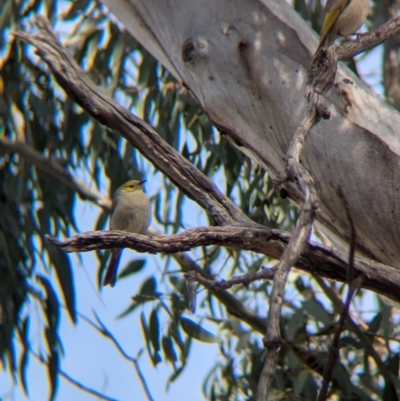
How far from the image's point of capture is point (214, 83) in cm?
278

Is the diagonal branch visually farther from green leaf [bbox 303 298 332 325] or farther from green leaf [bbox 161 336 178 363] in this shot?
green leaf [bbox 161 336 178 363]

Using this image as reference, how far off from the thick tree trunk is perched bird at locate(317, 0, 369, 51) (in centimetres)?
40

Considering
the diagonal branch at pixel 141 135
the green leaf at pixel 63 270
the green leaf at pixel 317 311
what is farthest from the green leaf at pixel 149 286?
the diagonal branch at pixel 141 135

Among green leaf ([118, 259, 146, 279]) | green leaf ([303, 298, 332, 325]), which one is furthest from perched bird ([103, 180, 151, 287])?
green leaf ([303, 298, 332, 325])

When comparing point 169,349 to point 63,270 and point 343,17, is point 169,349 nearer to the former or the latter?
point 63,270

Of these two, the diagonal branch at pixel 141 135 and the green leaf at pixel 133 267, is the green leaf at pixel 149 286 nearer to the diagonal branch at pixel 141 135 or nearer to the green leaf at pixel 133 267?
the green leaf at pixel 133 267

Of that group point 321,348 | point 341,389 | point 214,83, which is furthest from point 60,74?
point 321,348

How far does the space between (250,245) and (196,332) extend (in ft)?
7.13

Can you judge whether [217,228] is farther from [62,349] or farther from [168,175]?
[62,349]

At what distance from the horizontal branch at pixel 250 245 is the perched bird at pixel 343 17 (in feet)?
4.51

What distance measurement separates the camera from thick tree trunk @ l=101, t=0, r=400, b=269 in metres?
2.40

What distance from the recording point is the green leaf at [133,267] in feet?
14.3

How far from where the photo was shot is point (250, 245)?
2.02 meters

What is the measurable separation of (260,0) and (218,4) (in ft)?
0.51
